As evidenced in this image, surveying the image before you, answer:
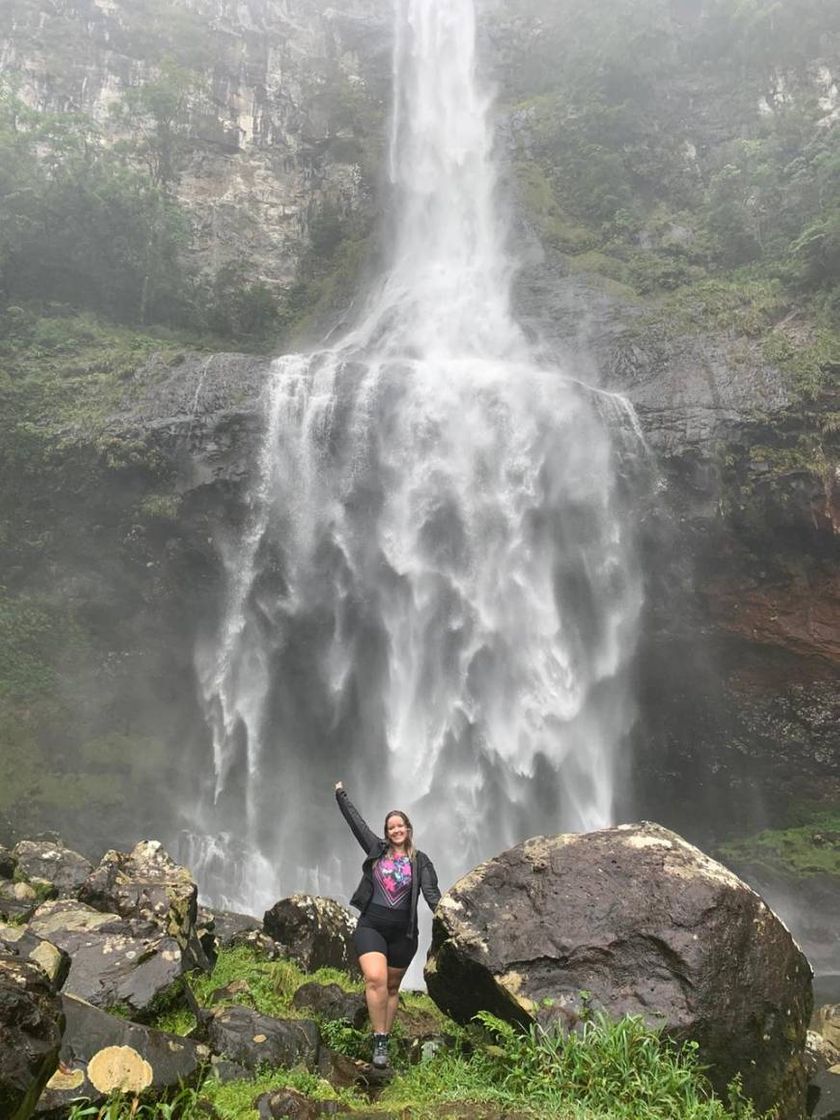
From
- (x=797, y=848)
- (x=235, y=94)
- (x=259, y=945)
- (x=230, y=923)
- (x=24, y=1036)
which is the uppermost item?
(x=235, y=94)

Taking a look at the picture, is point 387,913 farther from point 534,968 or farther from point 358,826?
point 534,968

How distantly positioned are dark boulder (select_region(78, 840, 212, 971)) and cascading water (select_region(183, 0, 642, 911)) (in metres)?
9.48

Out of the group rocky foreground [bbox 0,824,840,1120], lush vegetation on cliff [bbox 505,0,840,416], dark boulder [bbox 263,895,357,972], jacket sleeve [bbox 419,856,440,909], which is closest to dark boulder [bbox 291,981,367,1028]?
rocky foreground [bbox 0,824,840,1120]

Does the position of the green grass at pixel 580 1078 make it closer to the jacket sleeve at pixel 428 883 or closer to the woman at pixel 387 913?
the woman at pixel 387 913

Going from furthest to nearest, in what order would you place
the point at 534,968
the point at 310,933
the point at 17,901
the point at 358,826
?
1. the point at 310,933
2. the point at 17,901
3. the point at 358,826
4. the point at 534,968

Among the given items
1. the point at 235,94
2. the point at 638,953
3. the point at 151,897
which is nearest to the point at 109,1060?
the point at 151,897

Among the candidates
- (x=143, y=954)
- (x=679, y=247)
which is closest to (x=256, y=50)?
(x=679, y=247)

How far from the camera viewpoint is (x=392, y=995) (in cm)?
484

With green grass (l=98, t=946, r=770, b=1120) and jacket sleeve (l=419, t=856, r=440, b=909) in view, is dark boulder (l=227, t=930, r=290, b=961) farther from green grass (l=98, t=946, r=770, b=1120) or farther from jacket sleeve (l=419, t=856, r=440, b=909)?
jacket sleeve (l=419, t=856, r=440, b=909)

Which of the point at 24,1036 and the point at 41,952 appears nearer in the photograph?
the point at 24,1036

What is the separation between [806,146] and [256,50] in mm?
23014

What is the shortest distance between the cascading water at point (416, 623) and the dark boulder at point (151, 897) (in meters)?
9.48

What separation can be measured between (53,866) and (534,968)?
545 cm

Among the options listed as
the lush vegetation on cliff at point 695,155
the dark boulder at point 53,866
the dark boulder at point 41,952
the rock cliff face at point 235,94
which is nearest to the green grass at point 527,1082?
the dark boulder at point 41,952
